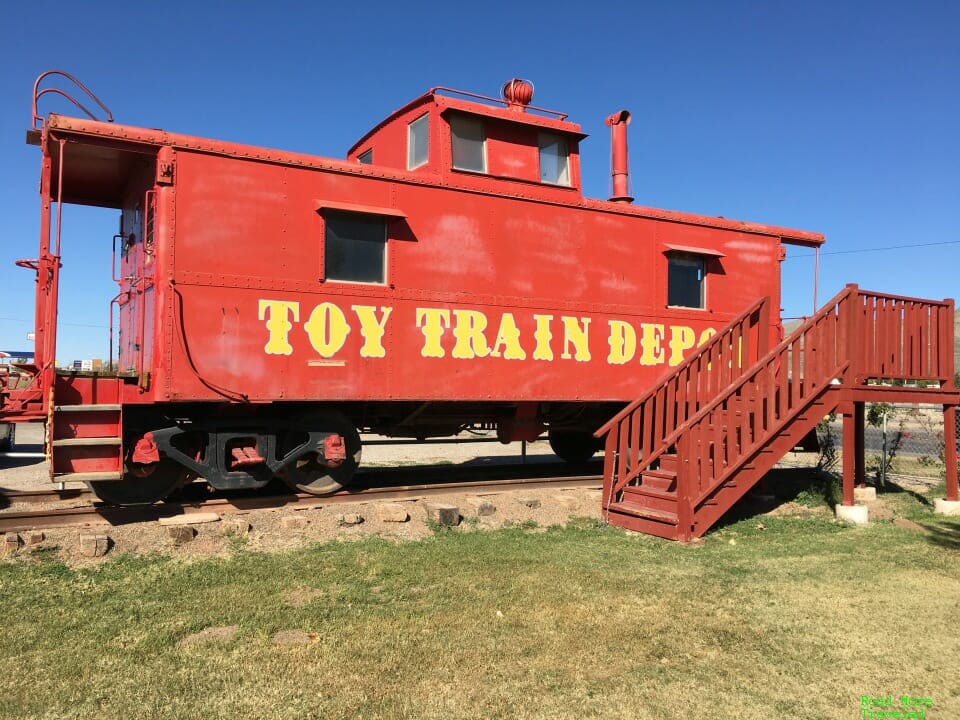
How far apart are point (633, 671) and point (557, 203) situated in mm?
6321

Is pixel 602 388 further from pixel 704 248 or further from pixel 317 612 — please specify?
pixel 317 612

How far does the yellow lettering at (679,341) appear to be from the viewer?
9.88 meters

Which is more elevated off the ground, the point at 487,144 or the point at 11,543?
the point at 487,144

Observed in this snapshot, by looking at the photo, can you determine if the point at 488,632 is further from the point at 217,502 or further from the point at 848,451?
the point at 848,451

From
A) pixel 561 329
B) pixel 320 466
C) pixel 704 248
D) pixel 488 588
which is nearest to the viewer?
pixel 488 588

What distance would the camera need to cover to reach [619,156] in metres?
10.7

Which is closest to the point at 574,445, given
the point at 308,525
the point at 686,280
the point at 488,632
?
the point at 686,280

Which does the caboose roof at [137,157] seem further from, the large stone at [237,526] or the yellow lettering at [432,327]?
the large stone at [237,526]

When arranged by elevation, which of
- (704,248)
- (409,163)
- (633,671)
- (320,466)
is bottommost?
(633,671)

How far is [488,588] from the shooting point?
5227 mm

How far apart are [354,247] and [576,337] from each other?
3.01 metres

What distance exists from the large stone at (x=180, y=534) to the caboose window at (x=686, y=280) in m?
6.63

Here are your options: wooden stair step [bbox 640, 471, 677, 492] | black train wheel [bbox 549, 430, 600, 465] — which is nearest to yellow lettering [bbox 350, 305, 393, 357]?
wooden stair step [bbox 640, 471, 677, 492]

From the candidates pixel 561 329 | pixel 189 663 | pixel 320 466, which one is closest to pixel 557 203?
pixel 561 329
